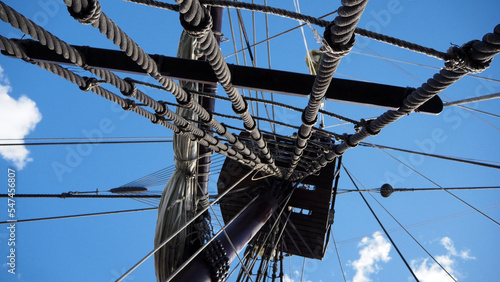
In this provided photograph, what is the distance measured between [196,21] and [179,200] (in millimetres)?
3230

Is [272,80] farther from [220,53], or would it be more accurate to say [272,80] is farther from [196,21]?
[196,21]

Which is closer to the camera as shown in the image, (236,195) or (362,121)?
(362,121)

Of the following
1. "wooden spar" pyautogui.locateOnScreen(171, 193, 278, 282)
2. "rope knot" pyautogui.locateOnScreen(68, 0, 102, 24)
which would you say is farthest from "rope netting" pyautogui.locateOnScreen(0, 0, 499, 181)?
"wooden spar" pyautogui.locateOnScreen(171, 193, 278, 282)

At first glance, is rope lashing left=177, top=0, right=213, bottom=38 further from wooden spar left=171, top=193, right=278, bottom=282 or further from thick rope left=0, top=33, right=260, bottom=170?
wooden spar left=171, top=193, right=278, bottom=282

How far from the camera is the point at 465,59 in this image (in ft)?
4.23

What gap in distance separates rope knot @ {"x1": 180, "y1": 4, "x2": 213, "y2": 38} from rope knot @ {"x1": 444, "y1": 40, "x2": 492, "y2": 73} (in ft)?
3.09

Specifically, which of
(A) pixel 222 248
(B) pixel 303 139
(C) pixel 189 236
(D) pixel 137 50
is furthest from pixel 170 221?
(D) pixel 137 50

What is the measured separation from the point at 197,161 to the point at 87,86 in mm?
2556

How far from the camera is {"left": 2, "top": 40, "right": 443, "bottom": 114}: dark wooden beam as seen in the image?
2129mm

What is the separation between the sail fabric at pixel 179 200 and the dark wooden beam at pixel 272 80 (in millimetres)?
1708

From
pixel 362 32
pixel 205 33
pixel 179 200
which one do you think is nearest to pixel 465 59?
pixel 362 32

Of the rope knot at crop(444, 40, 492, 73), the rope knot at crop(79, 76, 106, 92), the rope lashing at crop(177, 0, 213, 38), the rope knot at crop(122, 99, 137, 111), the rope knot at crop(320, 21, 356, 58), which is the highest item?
the rope knot at crop(444, 40, 492, 73)

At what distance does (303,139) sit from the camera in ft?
10.6

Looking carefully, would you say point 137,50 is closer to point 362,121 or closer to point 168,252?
point 362,121
